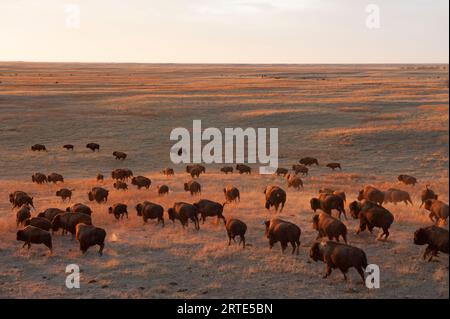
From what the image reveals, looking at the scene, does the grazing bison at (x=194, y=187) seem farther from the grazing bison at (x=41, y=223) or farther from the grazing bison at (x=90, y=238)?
the grazing bison at (x=90, y=238)

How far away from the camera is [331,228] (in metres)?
16.1

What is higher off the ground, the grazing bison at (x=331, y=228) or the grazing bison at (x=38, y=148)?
the grazing bison at (x=38, y=148)

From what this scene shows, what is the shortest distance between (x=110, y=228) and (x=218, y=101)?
5441 centimetres

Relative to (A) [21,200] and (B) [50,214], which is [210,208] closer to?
(B) [50,214]

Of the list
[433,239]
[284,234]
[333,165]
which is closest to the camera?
[433,239]

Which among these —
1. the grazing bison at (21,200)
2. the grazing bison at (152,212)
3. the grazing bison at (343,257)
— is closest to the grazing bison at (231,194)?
the grazing bison at (152,212)

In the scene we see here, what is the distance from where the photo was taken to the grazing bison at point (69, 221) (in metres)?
18.1

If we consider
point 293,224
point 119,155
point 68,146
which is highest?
point 68,146

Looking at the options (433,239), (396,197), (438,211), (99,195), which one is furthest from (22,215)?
(396,197)

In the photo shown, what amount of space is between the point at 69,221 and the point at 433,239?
1303 centimetres

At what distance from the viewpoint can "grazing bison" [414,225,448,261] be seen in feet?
46.3

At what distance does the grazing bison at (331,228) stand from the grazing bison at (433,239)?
7.77ft
